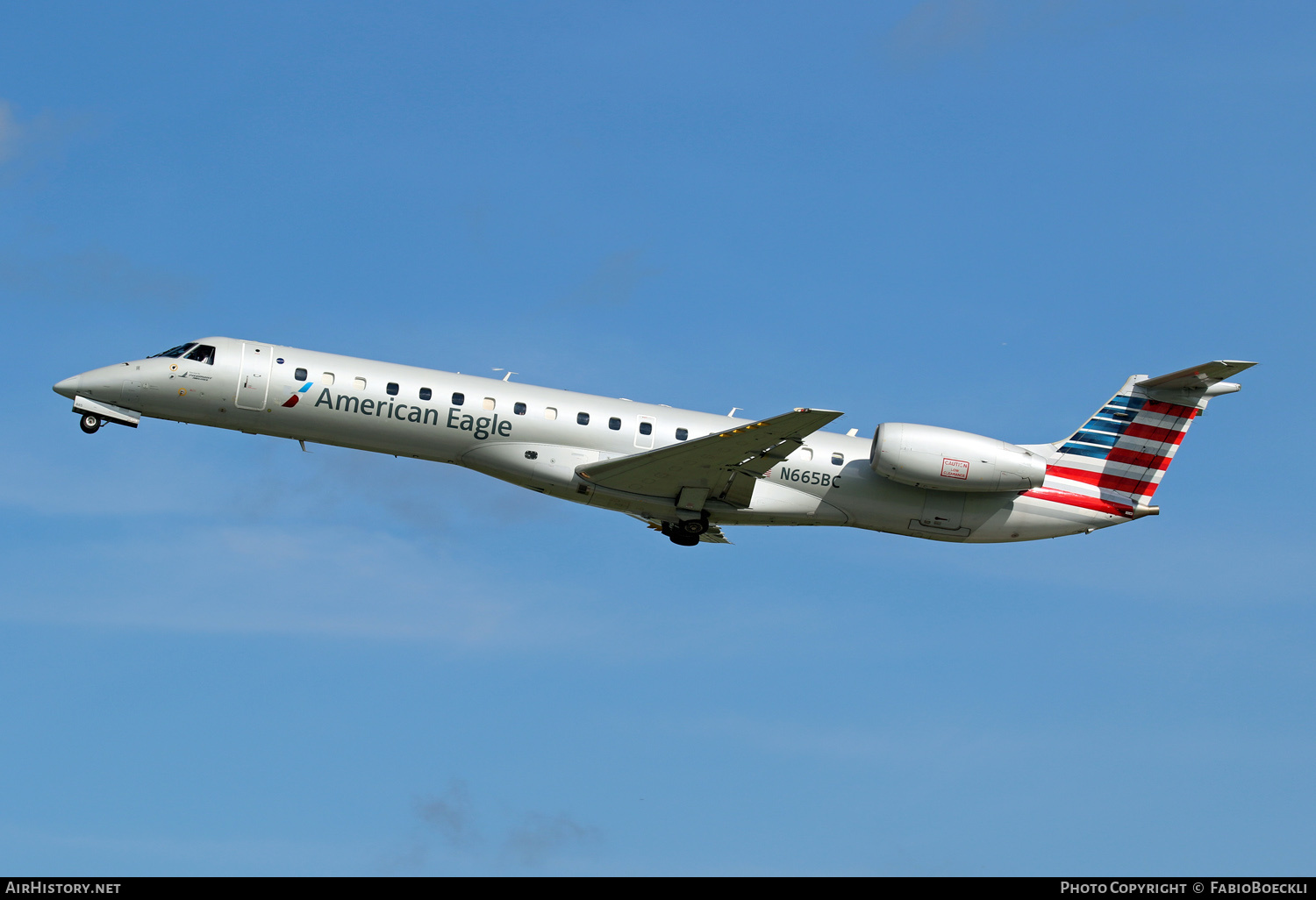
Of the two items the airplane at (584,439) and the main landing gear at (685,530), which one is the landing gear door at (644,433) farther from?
the main landing gear at (685,530)

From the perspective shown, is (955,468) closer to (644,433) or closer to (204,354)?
(644,433)

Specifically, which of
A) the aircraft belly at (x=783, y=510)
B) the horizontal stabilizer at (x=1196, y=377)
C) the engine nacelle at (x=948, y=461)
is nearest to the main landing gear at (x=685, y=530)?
the aircraft belly at (x=783, y=510)

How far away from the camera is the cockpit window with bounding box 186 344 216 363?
28266mm

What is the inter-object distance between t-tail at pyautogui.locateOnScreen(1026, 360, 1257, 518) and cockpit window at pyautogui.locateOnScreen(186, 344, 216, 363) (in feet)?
58.9

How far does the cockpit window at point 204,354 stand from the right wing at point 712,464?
7383 millimetres

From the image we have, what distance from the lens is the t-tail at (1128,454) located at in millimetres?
30500

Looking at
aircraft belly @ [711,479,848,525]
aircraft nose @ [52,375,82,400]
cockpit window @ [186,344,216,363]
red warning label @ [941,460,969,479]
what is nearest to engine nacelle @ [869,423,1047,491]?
red warning label @ [941,460,969,479]

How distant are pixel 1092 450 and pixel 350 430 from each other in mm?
17320

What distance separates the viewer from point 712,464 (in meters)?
27.6

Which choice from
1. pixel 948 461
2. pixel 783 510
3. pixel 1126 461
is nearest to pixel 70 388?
pixel 783 510

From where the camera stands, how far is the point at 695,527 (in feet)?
96.8
